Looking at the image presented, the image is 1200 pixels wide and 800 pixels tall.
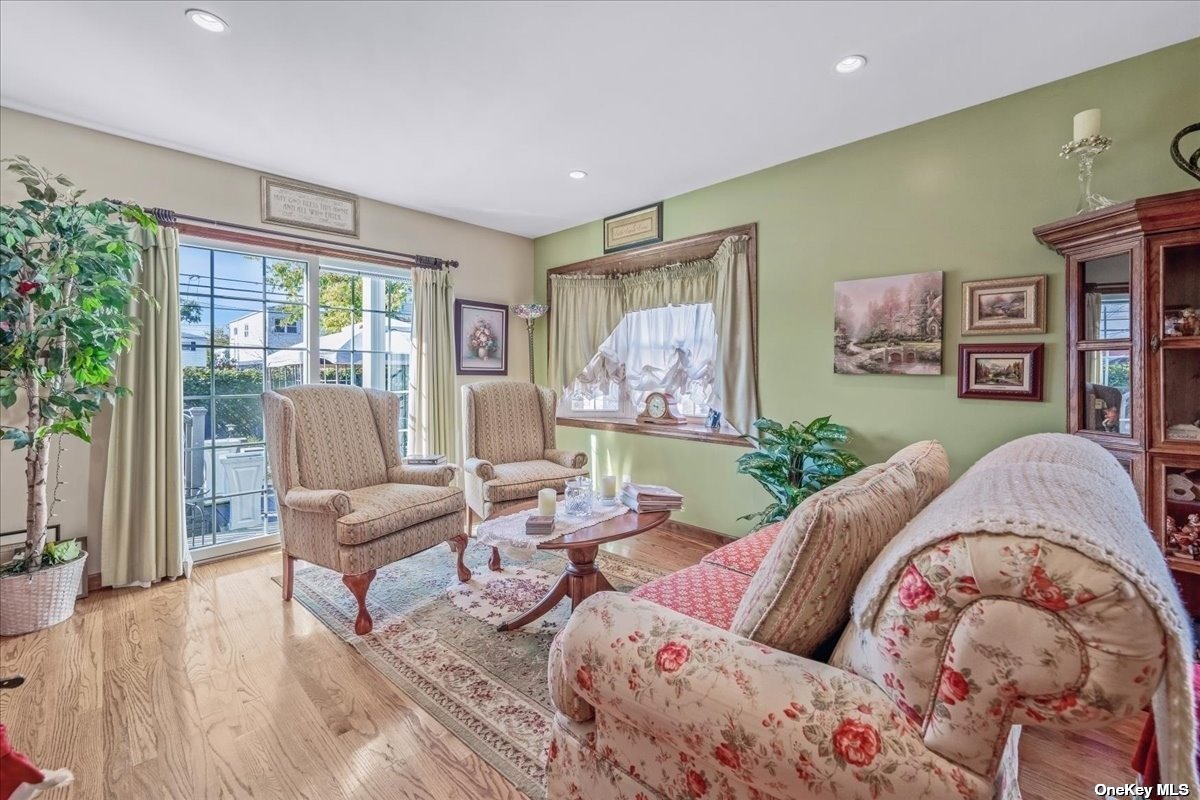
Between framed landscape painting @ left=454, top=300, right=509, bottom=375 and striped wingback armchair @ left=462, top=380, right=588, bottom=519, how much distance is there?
2.56ft

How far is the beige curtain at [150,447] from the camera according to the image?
2711mm

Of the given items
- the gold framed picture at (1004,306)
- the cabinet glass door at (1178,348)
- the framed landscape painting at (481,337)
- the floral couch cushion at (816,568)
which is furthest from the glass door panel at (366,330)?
the cabinet glass door at (1178,348)

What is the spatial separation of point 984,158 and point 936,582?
8.54 ft

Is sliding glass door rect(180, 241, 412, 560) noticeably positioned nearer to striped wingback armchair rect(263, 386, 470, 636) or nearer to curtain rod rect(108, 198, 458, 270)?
curtain rod rect(108, 198, 458, 270)

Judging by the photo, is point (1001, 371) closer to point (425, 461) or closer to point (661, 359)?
point (661, 359)

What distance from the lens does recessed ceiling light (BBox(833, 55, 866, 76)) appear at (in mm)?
2064

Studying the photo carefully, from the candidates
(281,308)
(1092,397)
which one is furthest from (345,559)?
(1092,397)

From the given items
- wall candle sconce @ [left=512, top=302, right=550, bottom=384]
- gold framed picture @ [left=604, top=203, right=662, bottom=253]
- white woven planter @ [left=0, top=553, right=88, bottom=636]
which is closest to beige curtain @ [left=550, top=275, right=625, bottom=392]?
wall candle sconce @ [left=512, top=302, right=550, bottom=384]

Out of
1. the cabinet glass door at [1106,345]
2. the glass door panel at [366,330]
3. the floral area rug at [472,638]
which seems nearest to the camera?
the floral area rug at [472,638]

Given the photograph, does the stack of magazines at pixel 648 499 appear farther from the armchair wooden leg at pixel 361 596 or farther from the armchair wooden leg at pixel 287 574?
the armchair wooden leg at pixel 287 574

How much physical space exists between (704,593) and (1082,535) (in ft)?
3.63

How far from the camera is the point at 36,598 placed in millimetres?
2270

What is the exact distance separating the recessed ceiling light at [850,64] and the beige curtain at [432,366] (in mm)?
2999

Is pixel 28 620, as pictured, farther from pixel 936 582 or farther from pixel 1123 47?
pixel 1123 47
